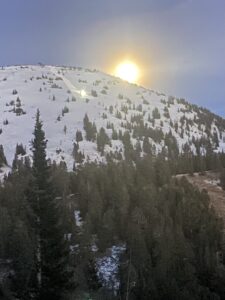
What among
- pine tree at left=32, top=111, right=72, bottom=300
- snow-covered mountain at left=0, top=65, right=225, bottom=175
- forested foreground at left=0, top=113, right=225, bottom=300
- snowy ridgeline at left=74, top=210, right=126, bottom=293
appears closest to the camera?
pine tree at left=32, top=111, right=72, bottom=300

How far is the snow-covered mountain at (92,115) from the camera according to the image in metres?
73.2

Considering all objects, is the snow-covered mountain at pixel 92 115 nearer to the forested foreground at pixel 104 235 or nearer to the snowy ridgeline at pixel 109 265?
the forested foreground at pixel 104 235

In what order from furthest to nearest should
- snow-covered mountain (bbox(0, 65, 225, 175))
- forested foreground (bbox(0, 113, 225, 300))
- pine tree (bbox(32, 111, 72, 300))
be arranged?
snow-covered mountain (bbox(0, 65, 225, 175)) < forested foreground (bbox(0, 113, 225, 300)) < pine tree (bbox(32, 111, 72, 300))

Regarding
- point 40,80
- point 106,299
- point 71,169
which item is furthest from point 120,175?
point 40,80

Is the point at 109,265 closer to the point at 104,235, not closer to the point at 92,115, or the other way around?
the point at 104,235

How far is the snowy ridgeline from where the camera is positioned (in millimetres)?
38688

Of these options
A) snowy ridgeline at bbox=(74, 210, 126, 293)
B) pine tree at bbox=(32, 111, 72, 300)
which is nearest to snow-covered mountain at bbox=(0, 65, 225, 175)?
snowy ridgeline at bbox=(74, 210, 126, 293)

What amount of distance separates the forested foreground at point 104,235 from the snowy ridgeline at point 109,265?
26cm

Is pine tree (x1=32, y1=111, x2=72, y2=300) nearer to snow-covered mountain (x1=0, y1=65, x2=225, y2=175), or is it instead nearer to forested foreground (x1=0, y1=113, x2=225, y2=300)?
forested foreground (x1=0, y1=113, x2=225, y2=300)

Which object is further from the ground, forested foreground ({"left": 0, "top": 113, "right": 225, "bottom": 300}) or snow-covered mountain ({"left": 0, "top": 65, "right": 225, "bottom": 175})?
snow-covered mountain ({"left": 0, "top": 65, "right": 225, "bottom": 175})

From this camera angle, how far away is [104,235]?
142 feet

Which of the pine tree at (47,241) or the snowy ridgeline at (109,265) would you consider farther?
the snowy ridgeline at (109,265)

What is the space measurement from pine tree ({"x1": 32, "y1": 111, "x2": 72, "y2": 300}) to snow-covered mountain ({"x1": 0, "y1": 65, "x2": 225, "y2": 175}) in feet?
114

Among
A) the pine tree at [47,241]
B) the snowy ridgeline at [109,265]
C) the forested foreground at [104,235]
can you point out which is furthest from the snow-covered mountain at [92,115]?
the pine tree at [47,241]
